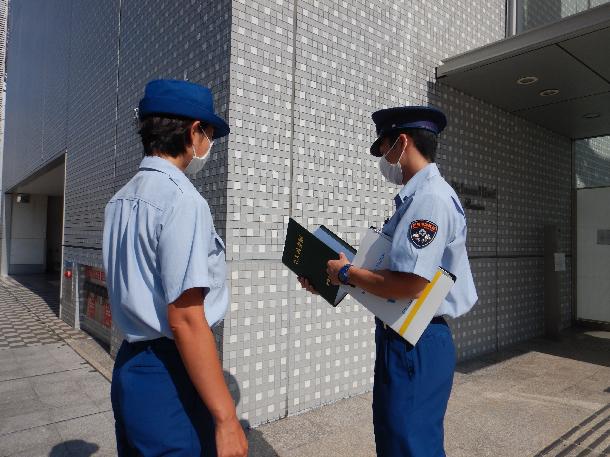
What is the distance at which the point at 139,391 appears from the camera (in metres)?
1.33

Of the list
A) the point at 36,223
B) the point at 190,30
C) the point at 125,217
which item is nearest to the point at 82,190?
the point at 190,30

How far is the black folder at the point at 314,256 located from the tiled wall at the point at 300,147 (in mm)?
1019

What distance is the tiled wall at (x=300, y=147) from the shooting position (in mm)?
3203

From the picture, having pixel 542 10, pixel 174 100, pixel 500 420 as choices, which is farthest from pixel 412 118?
pixel 542 10

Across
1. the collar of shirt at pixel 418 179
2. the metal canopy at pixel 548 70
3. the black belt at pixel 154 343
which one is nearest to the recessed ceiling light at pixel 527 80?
the metal canopy at pixel 548 70

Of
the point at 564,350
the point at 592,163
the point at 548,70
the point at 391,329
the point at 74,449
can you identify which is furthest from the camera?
the point at 592,163

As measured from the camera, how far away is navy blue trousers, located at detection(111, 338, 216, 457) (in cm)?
132

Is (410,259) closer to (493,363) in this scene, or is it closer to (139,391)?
(139,391)

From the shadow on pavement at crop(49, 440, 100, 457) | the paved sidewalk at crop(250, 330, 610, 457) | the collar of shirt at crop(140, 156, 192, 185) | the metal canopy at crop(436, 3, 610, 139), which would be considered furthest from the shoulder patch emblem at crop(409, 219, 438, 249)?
the metal canopy at crop(436, 3, 610, 139)

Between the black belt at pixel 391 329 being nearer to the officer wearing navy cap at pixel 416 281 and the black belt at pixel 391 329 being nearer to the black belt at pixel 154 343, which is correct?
the officer wearing navy cap at pixel 416 281

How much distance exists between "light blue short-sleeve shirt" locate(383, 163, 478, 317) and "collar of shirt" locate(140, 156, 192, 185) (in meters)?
0.82

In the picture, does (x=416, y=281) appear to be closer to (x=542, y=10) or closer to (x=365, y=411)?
(x=365, y=411)

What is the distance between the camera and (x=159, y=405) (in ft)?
4.35

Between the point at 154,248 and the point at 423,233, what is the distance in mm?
946
